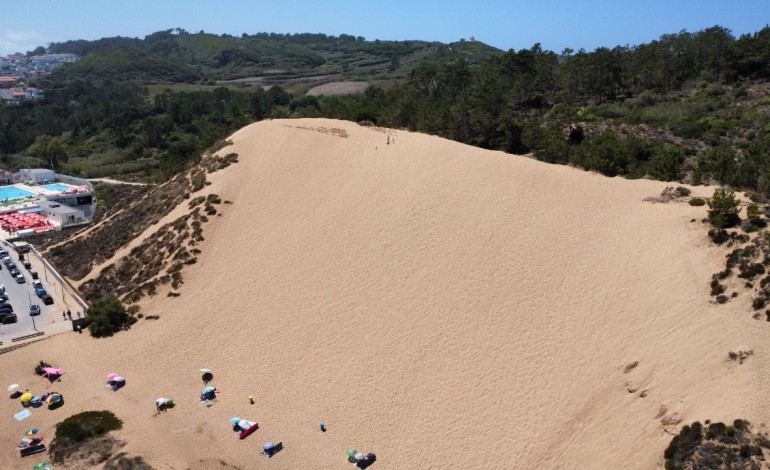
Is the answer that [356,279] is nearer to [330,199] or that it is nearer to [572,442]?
[330,199]

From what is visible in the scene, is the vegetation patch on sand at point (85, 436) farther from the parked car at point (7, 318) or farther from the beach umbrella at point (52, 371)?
the parked car at point (7, 318)

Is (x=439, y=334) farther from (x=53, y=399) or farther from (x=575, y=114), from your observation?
(x=575, y=114)

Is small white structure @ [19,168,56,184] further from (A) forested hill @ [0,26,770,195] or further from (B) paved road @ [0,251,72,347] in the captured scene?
(B) paved road @ [0,251,72,347]

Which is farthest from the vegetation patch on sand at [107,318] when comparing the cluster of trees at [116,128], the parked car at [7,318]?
the cluster of trees at [116,128]

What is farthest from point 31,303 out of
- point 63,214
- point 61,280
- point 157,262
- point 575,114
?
point 575,114

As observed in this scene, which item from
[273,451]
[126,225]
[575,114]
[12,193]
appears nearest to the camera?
[273,451]

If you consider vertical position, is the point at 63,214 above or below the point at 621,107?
below

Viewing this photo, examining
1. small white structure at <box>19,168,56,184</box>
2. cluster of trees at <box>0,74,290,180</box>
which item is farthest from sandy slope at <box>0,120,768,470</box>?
small white structure at <box>19,168,56,184</box>
